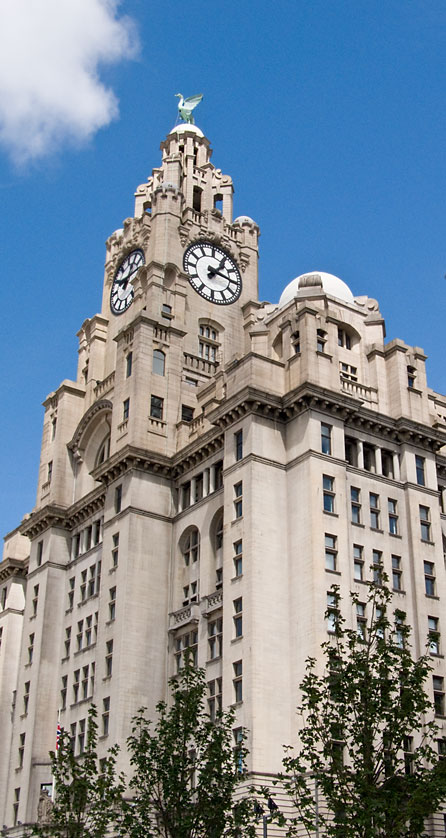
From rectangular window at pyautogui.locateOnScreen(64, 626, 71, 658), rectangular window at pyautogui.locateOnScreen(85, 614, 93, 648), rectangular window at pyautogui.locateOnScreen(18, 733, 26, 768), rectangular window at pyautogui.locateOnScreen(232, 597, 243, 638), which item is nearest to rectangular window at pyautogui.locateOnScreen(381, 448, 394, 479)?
rectangular window at pyautogui.locateOnScreen(232, 597, 243, 638)

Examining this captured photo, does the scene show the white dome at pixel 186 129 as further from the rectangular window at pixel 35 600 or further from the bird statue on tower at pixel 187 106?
the rectangular window at pixel 35 600

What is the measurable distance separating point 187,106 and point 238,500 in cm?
5751

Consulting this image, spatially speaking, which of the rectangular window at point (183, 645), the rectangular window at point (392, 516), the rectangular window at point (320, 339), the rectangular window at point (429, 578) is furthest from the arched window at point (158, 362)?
the rectangular window at point (429, 578)

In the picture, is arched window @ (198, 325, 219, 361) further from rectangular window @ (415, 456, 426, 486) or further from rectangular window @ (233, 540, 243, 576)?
rectangular window @ (233, 540, 243, 576)

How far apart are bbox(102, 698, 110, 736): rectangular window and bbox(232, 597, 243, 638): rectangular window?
42.0ft

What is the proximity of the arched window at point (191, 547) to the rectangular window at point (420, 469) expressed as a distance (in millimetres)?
15569

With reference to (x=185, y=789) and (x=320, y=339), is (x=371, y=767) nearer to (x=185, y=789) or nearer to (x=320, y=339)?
(x=185, y=789)

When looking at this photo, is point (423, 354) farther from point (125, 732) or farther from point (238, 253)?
point (125, 732)

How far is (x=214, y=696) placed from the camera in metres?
65.3

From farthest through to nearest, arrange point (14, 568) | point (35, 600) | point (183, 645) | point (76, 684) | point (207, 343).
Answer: point (14, 568)
point (207, 343)
point (35, 600)
point (76, 684)
point (183, 645)

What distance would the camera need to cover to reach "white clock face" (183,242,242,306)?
8956cm

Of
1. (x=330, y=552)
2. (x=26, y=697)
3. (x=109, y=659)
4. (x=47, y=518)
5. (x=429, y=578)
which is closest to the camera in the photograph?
(x=330, y=552)

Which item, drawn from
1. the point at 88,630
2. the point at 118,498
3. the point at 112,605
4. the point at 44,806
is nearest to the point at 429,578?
the point at 112,605

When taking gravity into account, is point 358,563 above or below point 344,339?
below
